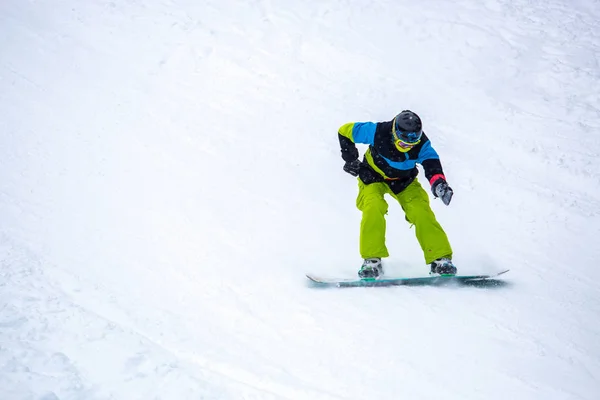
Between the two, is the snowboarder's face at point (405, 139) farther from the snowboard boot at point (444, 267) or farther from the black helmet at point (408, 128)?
the snowboard boot at point (444, 267)

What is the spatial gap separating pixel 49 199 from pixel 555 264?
5.52 m

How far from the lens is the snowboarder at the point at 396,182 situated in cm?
438

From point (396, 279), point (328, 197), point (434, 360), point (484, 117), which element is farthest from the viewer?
point (484, 117)

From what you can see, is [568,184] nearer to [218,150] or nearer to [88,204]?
[218,150]

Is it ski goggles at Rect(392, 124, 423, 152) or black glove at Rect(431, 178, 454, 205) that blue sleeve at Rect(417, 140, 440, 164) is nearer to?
ski goggles at Rect(392, 124, 423, 152)

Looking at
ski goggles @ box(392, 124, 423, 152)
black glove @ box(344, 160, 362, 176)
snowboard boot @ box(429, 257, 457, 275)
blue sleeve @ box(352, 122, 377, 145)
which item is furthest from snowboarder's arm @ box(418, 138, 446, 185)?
snowboard boot @ box(429, 257, 457, 275)

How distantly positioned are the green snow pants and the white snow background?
15.2 inches

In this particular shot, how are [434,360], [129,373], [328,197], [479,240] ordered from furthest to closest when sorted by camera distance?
[328,197] → [479,240] → [434,360] → [129,373]

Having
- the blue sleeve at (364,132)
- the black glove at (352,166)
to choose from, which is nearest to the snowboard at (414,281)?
the black glove at (352,166)

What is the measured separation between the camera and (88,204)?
5102 millimetres

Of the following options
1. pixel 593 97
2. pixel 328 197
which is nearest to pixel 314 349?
pixel 328 197

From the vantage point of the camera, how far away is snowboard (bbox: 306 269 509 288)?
429 centimetres

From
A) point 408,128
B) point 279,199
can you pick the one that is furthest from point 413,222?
point 279,199

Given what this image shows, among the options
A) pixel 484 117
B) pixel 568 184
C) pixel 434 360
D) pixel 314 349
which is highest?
pixel 484 117
